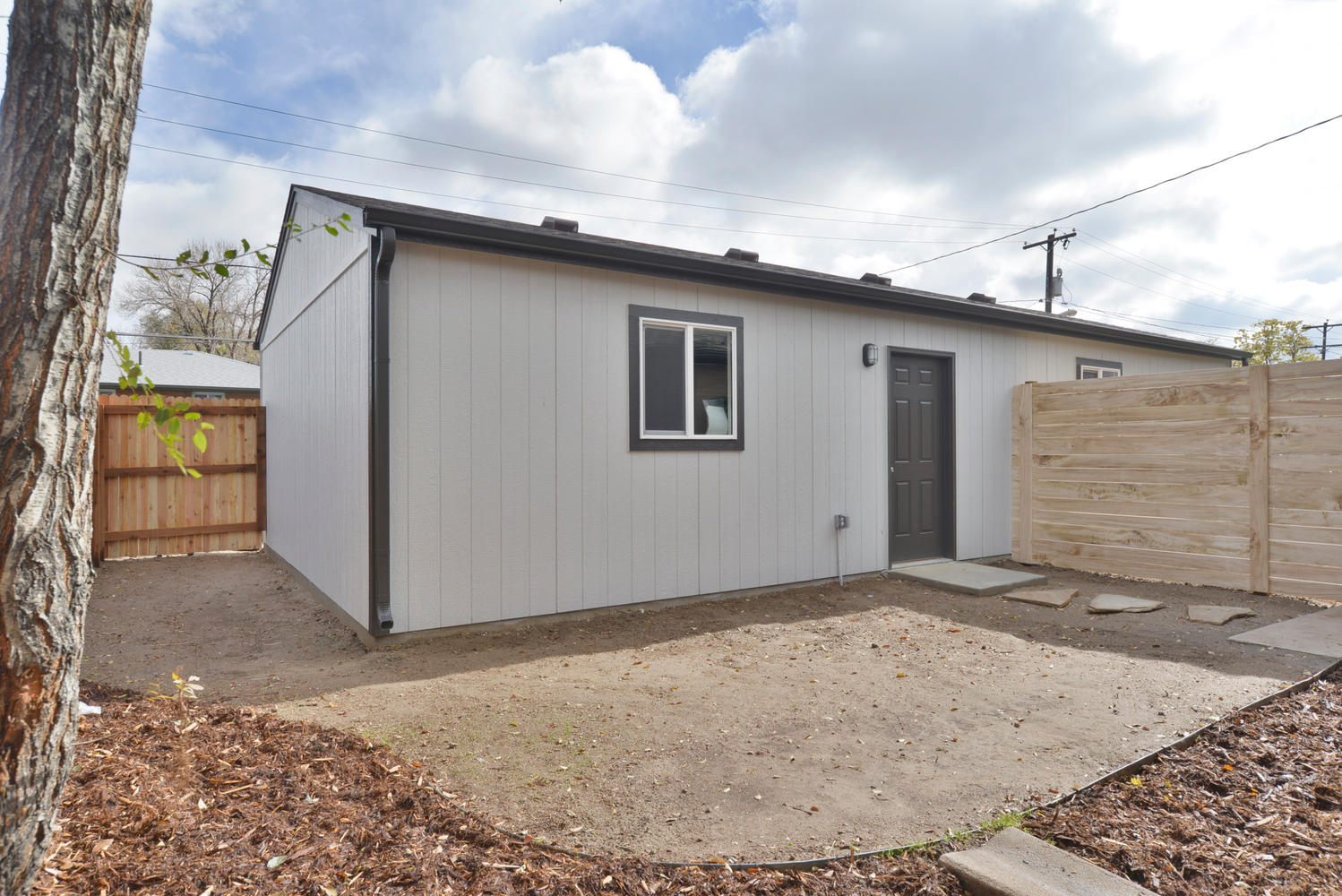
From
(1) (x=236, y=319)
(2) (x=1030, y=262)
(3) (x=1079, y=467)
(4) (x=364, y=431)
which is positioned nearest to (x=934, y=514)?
(3) (x=1079, y=467)

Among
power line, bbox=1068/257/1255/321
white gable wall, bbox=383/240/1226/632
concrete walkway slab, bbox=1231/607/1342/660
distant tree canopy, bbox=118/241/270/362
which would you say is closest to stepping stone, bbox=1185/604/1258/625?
concrete walkway slab, bbox=1231/607/1342/660

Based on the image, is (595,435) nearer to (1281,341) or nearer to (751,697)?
(751,697)

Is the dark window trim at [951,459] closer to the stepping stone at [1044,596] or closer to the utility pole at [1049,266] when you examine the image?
the stepping stone at [1044,596]

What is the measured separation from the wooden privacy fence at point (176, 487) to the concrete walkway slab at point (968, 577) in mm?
8353

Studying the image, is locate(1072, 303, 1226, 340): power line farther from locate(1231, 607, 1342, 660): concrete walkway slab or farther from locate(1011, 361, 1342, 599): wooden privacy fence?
locate(1231, 607, 1342, 660): concrete walkway slab

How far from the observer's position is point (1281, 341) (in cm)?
2683

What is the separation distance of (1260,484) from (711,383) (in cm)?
475

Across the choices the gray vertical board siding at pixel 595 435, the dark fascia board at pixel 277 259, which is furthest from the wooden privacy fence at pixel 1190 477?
the dark fascia board at pixel 277 259

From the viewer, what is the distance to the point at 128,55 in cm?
143

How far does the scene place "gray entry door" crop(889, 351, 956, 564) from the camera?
7.17m

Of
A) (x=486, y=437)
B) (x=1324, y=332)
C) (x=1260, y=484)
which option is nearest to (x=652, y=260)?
(x=486, y=437)

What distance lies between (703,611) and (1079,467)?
14.5 ft

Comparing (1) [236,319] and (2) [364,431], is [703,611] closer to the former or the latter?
(2) [364,431]

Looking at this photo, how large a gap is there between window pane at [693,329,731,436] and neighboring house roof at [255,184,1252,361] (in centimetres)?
48
